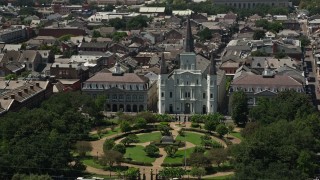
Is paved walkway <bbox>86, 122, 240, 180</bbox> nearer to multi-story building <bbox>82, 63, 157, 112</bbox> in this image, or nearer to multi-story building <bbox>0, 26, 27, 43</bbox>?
multi-story building <bbox>82, 63, 157, 112</bbox>

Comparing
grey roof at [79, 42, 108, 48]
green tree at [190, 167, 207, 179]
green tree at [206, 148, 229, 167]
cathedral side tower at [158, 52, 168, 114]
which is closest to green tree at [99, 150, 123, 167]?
green tree at [190, 167, 207, 179]

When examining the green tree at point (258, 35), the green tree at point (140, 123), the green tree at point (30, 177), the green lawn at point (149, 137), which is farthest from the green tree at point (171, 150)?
the green tree at point (258, 35)

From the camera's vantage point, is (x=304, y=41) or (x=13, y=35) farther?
A: (x=13, y=35)

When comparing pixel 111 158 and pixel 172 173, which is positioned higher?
pixel 111 158

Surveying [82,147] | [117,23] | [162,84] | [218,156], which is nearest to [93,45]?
[117,23]

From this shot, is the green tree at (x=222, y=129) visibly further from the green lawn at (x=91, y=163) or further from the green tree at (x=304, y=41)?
the green tree at (x=304, y=41)

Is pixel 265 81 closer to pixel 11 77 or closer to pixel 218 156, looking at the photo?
pixel 218 156
